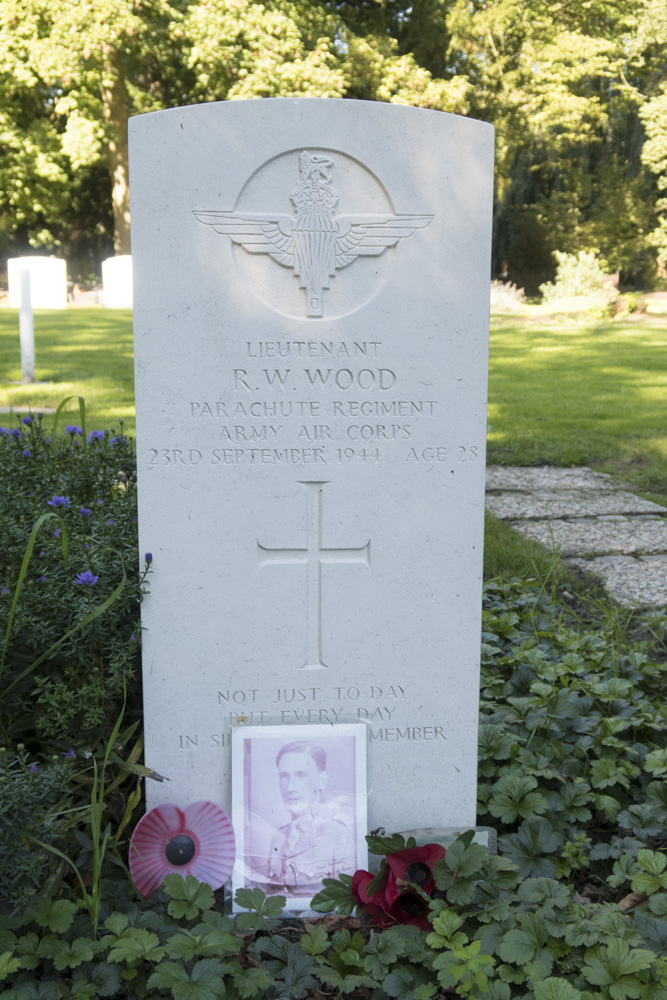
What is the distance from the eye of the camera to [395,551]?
216 cm

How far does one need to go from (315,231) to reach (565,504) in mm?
3245

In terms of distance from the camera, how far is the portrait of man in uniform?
215 cm

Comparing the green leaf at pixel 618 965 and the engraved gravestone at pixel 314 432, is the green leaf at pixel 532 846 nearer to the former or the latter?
the engraved gravestone at pixel 314 432

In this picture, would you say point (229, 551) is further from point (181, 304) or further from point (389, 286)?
point (389, 286)

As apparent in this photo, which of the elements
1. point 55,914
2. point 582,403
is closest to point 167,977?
point 55,914

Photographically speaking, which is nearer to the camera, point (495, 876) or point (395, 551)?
point (495, 876)

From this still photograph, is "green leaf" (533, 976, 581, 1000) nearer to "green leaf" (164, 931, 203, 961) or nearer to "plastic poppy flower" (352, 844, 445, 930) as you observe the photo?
"plastic poppy flower" (352, 844, 445, 930)

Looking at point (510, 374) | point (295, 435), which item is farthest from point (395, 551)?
point (510, 374)

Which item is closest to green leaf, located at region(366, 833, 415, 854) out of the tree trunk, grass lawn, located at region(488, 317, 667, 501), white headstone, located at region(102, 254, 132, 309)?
grass lawn, located at region(488, 317, 667, 501)

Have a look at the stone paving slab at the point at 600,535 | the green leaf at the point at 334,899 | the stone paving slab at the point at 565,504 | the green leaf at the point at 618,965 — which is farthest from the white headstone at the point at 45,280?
the green leaf at the point at 618,965

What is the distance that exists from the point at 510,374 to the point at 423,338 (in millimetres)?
8037

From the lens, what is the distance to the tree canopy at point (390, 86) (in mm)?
16312

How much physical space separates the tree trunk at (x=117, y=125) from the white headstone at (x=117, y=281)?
5.02ft

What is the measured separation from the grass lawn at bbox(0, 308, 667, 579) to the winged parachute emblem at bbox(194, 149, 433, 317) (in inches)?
79.7
